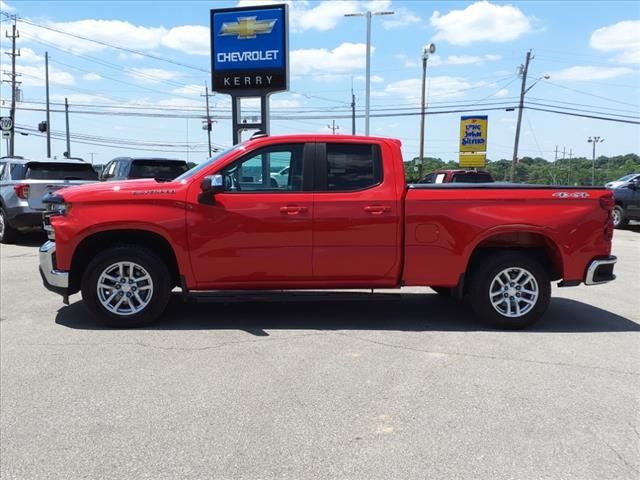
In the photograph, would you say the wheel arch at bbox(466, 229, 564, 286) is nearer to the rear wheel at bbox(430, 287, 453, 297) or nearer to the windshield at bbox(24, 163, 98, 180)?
the rear wheel at bbox(430, 287, 453, 297)

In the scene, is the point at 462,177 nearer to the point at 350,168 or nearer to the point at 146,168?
the point at 146,168

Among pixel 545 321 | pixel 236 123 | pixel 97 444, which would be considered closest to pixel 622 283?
pixel 545 321

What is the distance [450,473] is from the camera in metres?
3.02

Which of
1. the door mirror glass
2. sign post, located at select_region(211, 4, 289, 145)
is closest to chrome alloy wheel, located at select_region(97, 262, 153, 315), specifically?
the door mirror glass

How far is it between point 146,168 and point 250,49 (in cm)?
521

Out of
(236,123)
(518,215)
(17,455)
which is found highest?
(236,123)

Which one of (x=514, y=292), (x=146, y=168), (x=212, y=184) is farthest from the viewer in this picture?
(x=146, y=168)

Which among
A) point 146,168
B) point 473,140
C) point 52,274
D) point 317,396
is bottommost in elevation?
point 317,396

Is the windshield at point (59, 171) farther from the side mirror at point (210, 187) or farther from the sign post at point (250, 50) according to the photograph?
the side mirror at point (210, 187)

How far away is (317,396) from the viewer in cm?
404

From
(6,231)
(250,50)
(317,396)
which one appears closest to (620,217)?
(250,50)

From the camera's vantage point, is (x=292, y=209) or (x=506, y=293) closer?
(x=292, y=209)

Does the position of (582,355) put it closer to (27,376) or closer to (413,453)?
(413,453)

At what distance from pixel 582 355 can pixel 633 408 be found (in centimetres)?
118
